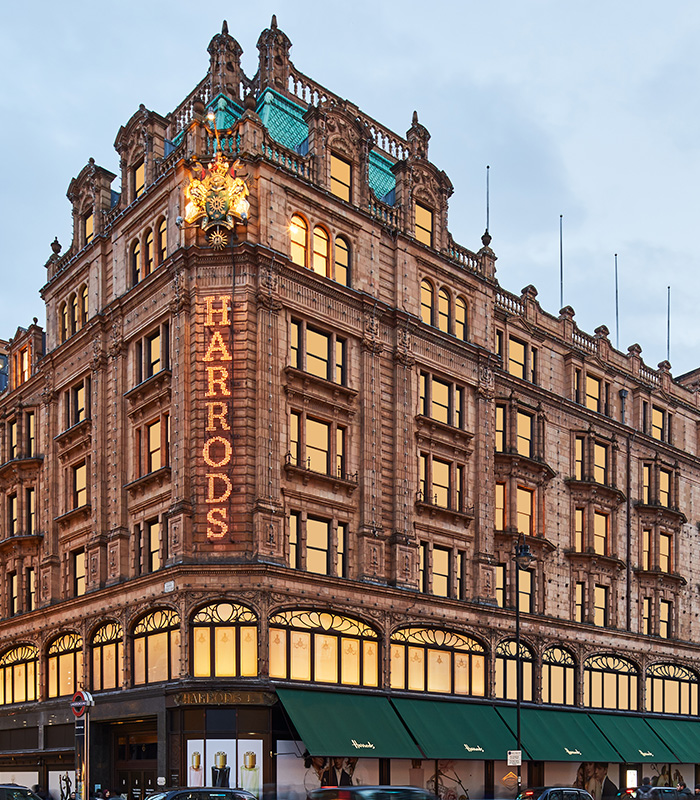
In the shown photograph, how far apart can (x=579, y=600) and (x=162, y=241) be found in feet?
88.5

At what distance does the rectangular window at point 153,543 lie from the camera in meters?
40.2

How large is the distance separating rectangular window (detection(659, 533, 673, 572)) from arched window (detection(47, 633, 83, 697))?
32.1m

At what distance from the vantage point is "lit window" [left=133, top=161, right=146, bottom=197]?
45825 mm

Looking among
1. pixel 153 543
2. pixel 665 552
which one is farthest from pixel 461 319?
pixel 665 552

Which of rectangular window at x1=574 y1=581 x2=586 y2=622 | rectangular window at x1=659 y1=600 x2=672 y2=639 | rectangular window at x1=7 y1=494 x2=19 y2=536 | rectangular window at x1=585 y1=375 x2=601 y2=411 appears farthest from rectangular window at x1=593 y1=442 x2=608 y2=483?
rectangular window at x1=7 y1=494 x2=19 y2=536

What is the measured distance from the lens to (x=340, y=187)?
1758 inches

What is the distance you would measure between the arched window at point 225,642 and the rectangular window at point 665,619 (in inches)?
1170

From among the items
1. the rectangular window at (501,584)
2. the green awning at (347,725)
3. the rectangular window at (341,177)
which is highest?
the rectangular window at (341,177)

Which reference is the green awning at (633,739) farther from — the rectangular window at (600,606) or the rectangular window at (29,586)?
the rectangular window at (29,586)

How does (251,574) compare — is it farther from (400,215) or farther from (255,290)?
(400,215)

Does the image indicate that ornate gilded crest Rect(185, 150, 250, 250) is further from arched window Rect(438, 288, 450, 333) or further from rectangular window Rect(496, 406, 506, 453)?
rectangular window Rect(496, 406, 506, 453)

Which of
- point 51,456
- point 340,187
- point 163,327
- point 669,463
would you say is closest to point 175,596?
point 163,327

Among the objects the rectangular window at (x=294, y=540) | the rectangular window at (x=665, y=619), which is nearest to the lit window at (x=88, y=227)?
the rectangular window at (x=294, y=540)

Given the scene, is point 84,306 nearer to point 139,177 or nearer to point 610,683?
point 139,177
